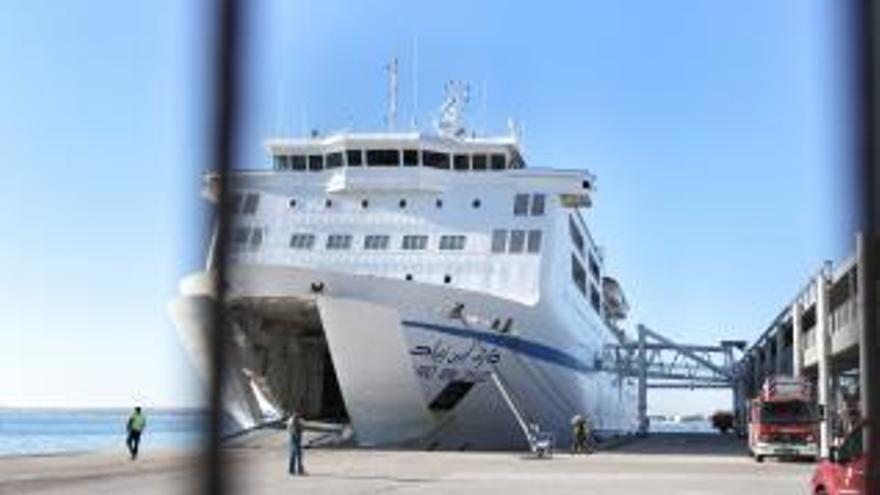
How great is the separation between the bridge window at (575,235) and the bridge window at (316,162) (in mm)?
Result: 6912

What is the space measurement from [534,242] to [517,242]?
0.43m

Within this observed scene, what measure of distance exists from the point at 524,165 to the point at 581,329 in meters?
6.76

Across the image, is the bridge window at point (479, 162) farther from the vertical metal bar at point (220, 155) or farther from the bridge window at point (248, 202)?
the vertical metal bar at point (220, 155)

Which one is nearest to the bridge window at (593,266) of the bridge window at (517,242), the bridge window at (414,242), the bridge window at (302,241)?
the bridge window at (517,242)

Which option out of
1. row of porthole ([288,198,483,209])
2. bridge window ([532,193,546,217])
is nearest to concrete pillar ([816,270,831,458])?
bridge window ([532,193,546,217])

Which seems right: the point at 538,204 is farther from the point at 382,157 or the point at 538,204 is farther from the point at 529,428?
the point at 529,428

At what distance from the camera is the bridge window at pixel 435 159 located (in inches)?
1416

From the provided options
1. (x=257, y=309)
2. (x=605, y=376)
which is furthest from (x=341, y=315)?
(x=605, y=376)

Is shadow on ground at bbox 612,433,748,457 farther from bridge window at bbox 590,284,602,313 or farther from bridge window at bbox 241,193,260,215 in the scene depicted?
bridge window at bbox 241,193,260,215

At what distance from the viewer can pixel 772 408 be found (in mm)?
33812

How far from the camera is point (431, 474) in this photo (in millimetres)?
22750

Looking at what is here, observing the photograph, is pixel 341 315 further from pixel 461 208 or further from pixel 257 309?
pixel 461 208

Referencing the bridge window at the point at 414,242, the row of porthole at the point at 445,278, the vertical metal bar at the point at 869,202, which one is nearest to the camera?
the vertical metal bar at the point at 869,202

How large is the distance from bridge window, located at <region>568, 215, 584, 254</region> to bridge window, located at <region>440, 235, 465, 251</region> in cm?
420
